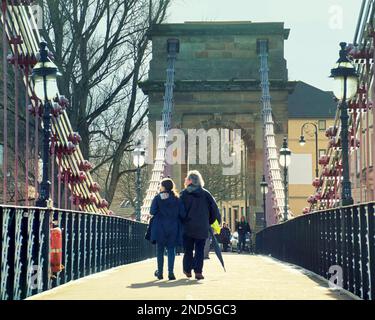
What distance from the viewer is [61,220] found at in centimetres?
1445

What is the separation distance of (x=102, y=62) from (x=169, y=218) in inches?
876

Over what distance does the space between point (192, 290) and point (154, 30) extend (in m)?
33.1

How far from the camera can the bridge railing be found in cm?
1148

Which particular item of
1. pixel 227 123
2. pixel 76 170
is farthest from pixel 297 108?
pixel 76 170

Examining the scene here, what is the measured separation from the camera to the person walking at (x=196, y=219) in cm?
1534

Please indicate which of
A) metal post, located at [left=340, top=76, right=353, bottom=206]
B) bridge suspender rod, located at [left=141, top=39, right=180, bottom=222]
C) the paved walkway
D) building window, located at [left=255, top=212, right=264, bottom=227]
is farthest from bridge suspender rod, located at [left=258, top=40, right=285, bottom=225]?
the paved walkway

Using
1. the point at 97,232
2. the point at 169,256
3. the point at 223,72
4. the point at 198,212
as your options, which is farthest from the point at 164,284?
the point at 223,72

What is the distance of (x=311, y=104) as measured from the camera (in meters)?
112

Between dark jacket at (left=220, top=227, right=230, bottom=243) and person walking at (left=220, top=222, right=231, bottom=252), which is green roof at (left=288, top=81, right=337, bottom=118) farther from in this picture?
dark jacket at (left=220, top=227, right=230, bottom=243)

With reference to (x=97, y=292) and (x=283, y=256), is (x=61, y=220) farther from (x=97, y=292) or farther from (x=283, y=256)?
(x=283, y=256)

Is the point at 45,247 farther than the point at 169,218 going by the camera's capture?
No

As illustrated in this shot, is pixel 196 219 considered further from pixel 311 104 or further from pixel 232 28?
pixel 311 104

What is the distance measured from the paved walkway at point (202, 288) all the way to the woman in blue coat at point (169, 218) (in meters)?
0.52

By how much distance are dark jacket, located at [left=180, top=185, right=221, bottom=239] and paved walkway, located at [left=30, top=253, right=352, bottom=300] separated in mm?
676
